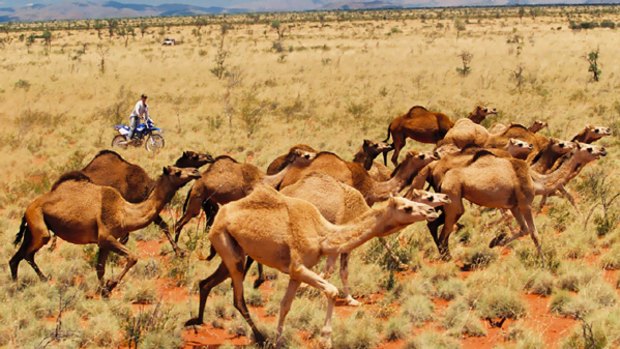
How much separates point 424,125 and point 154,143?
873 centimetres

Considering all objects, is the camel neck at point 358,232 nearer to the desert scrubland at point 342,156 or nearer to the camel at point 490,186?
the desert scrubland at point 342,156

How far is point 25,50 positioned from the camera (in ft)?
186

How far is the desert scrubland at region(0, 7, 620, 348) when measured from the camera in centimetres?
853

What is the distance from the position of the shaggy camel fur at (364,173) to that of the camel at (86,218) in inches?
103

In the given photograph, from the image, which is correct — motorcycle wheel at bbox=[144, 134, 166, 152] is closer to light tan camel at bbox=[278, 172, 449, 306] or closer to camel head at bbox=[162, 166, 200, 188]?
camel head at bbox=[162, 166, 200, 188]

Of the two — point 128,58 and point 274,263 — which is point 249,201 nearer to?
point 274,263

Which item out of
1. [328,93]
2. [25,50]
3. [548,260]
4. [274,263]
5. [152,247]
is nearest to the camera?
[274,263]

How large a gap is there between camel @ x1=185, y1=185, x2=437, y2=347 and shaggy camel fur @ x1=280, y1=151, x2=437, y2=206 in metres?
3.22

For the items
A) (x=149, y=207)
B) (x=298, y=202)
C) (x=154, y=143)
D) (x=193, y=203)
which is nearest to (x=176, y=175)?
(x=149, y=207)

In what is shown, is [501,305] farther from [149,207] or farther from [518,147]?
[518,147]

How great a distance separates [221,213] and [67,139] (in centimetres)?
1746

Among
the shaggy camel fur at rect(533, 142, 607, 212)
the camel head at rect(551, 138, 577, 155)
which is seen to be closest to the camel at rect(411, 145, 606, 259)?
the shaggy camel fur at rect(533, 142, 607, 212)

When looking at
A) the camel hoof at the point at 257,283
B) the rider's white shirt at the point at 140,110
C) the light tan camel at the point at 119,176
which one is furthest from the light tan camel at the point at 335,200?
the rider's white shirt at the point at 140,110

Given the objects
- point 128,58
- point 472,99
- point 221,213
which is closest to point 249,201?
point 221,213
